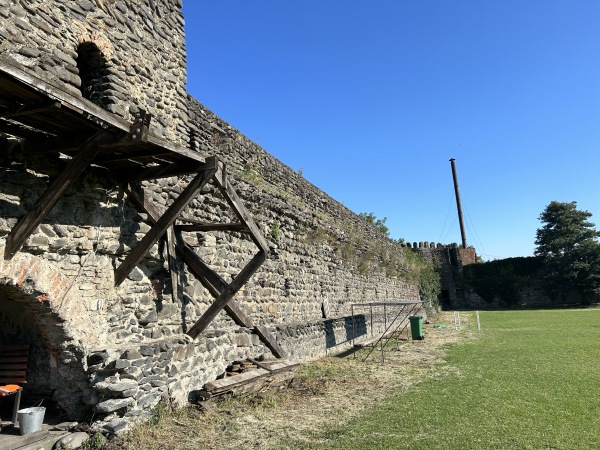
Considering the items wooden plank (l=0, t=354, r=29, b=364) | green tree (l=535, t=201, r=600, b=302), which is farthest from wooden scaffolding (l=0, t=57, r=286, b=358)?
green tree (l=535, t=201, r=600, b=302)

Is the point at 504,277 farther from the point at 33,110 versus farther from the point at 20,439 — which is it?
the point at 33,110

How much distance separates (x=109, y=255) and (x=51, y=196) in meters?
1.21

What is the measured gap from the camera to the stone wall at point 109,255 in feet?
14.8

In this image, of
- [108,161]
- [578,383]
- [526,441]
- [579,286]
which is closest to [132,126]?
[108,161]

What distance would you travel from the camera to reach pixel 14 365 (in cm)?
535

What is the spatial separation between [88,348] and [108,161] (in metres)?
2.26

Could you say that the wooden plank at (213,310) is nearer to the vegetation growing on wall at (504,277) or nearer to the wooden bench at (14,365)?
the wooden bench at (14,365)

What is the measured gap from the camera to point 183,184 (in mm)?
6855

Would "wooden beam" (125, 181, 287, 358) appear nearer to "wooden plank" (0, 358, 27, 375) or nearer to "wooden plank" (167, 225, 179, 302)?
"wooden plank" (167, 225, 179, 302)

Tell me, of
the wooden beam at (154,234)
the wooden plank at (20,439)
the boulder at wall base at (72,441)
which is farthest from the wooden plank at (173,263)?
the wooden plank at (20,439)

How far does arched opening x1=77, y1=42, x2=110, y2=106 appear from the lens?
18.1 feet

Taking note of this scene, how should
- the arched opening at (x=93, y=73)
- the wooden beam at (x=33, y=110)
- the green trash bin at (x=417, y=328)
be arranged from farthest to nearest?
the green trash bin at (x=417, y=328) < the arched opening at (x=93, y=73) < the wooden beam at (x=33, y=110)

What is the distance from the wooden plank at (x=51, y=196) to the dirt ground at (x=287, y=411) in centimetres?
241

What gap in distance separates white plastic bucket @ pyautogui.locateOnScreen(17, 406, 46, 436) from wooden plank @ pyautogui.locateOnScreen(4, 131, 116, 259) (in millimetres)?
1713
